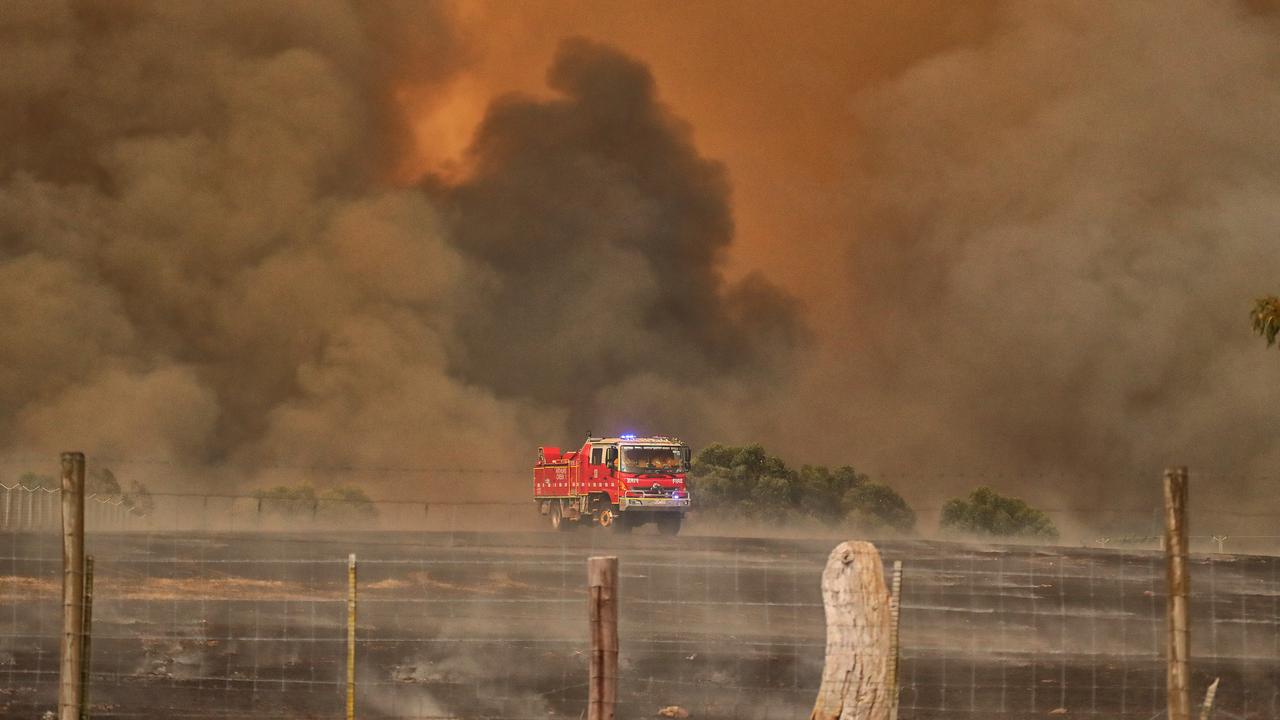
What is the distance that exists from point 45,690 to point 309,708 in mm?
2612

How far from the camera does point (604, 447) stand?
39.2 metres

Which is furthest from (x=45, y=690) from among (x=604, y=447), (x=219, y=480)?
(x=219, y=480)

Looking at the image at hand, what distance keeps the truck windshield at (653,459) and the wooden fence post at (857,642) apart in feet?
96.2

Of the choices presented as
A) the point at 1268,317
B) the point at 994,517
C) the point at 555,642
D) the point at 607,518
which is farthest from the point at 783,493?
the point at 555,642

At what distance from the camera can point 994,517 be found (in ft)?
160

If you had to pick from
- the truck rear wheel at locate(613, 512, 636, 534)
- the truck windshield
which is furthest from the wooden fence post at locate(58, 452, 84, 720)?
the truck rear wheel at locate(613, 512, 636, 534)

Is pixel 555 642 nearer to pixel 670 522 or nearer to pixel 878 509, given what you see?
pixel 670 522

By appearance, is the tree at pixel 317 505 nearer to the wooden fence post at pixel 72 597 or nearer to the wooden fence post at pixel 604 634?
→ the wooden fence post at pixel 72 597

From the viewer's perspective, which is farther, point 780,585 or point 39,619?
point 780,585

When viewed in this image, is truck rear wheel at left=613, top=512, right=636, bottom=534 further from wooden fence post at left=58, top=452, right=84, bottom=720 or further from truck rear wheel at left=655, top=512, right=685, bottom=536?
wooden fence post at left=58, top=452, right=84, bottom=720

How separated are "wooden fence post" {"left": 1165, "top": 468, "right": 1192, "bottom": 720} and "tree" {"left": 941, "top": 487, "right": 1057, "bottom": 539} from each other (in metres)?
38.4

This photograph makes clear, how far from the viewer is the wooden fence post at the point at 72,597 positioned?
9.66 m

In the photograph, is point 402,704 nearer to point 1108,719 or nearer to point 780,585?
point 1108,719

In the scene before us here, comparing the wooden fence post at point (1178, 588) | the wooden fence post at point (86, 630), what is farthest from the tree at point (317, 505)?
the wooden fence post at point (1178, 588)
